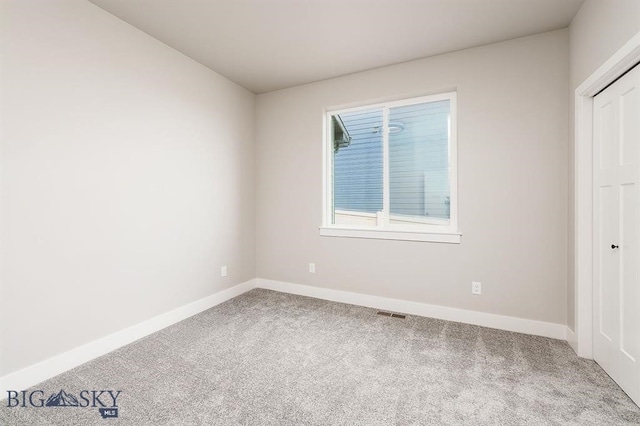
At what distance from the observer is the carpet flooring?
1.58 meters

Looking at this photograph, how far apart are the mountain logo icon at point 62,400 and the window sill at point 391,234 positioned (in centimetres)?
252

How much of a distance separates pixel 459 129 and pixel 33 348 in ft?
12.3

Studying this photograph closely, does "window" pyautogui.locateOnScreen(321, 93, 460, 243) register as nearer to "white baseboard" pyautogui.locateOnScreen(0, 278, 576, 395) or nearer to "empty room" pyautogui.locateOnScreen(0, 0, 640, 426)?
"empty room" pyautogui.locateOnScreen(0, 0, 640, 426)

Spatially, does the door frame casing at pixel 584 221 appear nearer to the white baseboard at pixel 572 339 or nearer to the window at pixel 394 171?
the white baseboard at pixel 572 339

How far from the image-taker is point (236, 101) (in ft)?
11.9

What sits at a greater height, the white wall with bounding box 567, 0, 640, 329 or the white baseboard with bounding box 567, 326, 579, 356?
the white wall with bounding box 567, 0, 640, 329

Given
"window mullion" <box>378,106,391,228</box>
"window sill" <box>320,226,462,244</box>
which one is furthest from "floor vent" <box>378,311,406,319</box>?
"window mullion" <box>378,106,391,228</box>

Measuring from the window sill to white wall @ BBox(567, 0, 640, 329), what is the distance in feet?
3.07

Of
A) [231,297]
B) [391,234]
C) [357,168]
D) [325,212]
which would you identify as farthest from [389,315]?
[231,297]

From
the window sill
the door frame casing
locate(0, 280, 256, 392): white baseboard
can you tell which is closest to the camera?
locate(0, 280, 256, 392): white baseboard

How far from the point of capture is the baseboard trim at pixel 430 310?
8.31 ft

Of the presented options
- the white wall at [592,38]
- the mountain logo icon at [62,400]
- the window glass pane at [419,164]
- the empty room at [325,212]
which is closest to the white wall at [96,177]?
the empty room at [325,212]

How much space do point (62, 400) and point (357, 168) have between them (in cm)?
316

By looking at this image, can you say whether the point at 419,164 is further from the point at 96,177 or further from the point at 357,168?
the point at 96,177
